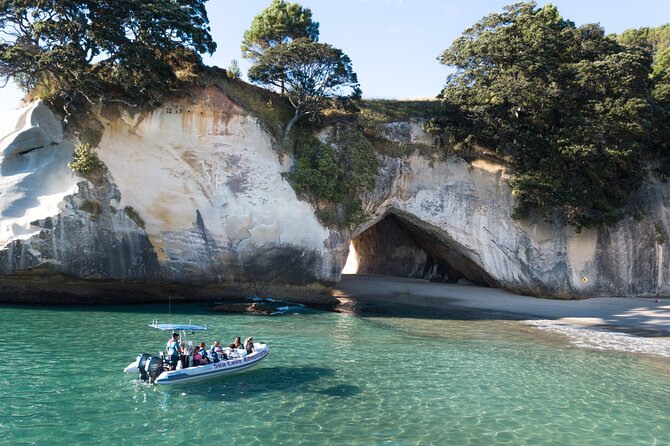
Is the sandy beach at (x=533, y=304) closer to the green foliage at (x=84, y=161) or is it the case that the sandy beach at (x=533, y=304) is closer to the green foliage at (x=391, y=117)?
the green foliage at (x=391, y=117)

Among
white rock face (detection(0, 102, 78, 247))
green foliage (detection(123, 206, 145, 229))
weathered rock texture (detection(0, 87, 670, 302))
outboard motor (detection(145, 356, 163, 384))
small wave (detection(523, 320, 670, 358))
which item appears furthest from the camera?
green foliage (detection(123, 206, 145, 229))

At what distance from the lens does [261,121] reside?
3108cm

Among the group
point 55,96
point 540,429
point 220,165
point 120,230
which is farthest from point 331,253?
point 540,429

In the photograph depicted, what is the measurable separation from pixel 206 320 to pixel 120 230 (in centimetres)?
813

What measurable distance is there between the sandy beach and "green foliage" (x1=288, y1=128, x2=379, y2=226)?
6.67 meters

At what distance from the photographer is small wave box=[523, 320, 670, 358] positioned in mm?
20656

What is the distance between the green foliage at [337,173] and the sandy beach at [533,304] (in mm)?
6673

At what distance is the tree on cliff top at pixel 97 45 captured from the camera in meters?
24.7

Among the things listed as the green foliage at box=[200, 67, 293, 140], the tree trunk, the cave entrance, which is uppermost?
the green foliage at box=[200, 67, 293, 140]

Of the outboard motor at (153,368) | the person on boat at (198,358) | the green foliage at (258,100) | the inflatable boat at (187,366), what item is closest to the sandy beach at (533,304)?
the green foliage at (258,100)

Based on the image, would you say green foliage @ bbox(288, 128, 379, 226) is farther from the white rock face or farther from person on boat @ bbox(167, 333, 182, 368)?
person on boat @ bbox(167, 333, 182, 368)

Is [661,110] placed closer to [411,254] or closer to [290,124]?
[411,254]

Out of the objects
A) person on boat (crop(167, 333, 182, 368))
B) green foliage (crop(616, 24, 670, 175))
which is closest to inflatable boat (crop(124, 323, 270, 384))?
person on boat (crop(167, 333, 182, 368))

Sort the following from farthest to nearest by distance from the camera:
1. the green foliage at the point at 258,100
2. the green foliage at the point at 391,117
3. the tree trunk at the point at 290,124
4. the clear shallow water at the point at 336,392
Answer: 1. the green foliage at the point at 391,117
2. the tree trunk at the point at 290,124
3. the green foliage at the point at 258,100
4. the clear shallow water at the point at 336,392
